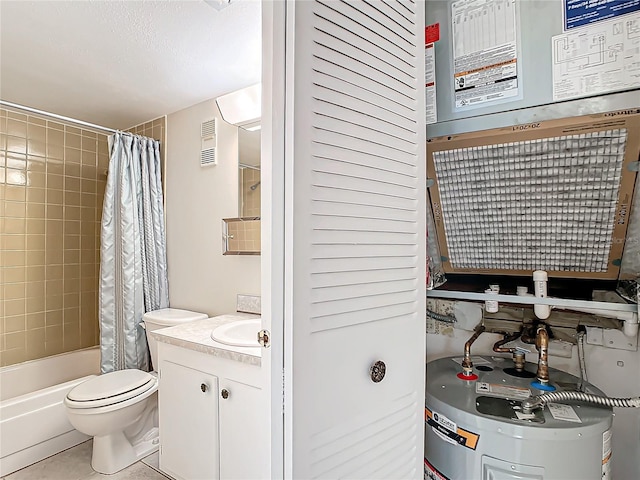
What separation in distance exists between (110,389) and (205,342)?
804mm

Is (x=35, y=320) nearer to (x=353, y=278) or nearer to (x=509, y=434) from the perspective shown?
(x=353, y=278)

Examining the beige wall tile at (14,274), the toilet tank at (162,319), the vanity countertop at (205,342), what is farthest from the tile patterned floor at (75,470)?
the beige wall tile at (14,274)

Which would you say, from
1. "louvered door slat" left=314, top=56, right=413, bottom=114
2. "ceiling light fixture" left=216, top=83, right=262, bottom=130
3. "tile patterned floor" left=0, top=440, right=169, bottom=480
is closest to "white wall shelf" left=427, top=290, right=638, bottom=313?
"louvered door slat" left=314, top=56, right=413, bottom=114

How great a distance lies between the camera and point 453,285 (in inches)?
51.4

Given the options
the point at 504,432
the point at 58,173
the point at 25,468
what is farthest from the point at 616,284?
the point at 58,173

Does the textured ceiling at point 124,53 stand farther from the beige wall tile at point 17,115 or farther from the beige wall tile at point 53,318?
the beige wall tile at point 53,318

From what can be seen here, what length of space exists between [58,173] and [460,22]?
9.81 feet

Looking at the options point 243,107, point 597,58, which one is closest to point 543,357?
point 597,58

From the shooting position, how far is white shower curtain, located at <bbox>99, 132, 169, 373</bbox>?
246 centimetres

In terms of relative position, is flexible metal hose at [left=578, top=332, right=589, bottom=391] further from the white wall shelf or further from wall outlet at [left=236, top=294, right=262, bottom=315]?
wall outlet at [left=236, top=294, right=262, bottom=315]

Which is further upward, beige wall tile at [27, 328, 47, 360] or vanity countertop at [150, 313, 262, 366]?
vanity countertop at [150, 313, 262, 366]

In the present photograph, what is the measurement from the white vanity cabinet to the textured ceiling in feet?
4.94

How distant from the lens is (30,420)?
200 centimetres

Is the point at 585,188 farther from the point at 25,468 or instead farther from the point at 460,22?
the point at 25,468
